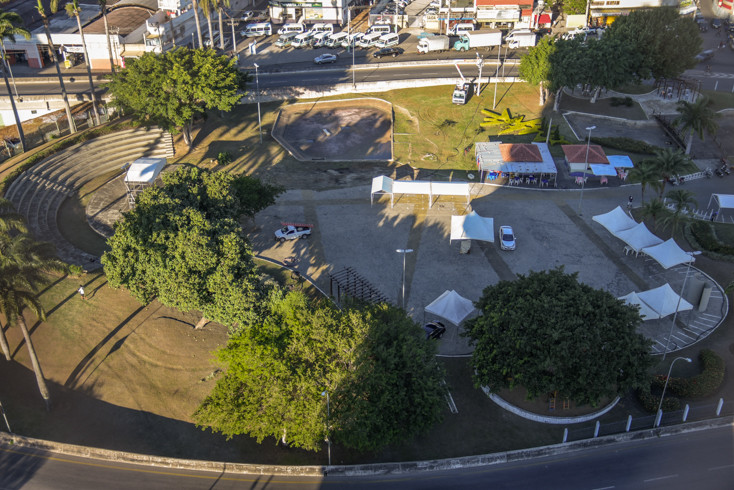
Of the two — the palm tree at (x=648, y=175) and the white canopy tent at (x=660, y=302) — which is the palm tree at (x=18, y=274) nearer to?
the white canopy tent at (x=660, y=302)

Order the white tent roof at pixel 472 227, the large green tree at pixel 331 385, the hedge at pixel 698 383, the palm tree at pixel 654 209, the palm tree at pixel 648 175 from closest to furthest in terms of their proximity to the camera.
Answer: the large green tree at pixel 331 385 < the hedge at pixel 698 383 < the white tent roof at pixel 472 227 < the palm tree at pixel 654 209 < the palm tree at pixel 648 175

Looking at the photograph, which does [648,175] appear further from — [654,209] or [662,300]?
[662,300]

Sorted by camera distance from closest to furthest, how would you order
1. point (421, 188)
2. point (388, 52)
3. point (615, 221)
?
point (615, 221), point (421, 188), point (388, 52)

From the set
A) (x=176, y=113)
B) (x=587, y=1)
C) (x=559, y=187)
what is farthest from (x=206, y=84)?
(x=587, y=1)

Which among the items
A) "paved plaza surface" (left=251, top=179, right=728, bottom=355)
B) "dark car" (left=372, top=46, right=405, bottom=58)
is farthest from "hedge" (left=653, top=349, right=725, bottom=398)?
"dark car" (left=372, top=46, right=405, bottom=58)

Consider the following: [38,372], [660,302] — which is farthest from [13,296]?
[660,302]

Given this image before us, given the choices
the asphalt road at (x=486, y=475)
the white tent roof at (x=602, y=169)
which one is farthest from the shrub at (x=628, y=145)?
the asphalt road at (x=486, y=475)
